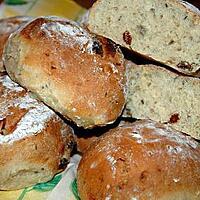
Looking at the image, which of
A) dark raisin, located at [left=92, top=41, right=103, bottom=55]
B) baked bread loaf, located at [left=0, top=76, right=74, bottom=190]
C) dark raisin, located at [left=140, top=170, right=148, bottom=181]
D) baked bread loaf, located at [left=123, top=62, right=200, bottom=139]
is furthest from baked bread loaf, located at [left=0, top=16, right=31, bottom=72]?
dark raisin, located at [left=140, top=170, right=148, bottom=181]

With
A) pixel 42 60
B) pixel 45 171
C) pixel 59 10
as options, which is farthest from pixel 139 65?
pixel 59 10

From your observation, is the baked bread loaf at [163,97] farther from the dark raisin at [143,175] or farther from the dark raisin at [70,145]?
the dark raisin at [143,175]

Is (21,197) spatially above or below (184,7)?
below

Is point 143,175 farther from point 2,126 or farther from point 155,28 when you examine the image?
point 155,28

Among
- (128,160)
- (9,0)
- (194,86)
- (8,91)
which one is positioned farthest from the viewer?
(9,0)

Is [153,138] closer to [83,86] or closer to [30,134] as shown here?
[83,86]

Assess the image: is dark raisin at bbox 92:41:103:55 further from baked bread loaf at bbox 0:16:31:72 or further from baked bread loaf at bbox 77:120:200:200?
baked bread loaf at bbox 0:16:31:72

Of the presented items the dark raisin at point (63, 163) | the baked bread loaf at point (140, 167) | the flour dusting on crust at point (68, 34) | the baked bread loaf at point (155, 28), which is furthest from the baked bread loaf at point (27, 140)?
the baked bread loaf at point (155, 28)

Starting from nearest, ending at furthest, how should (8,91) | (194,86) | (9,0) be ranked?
1. (8,91)
2. (194,86)
3. (9,0)

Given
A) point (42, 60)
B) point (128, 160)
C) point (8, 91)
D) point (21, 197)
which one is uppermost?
point (42, 60)
